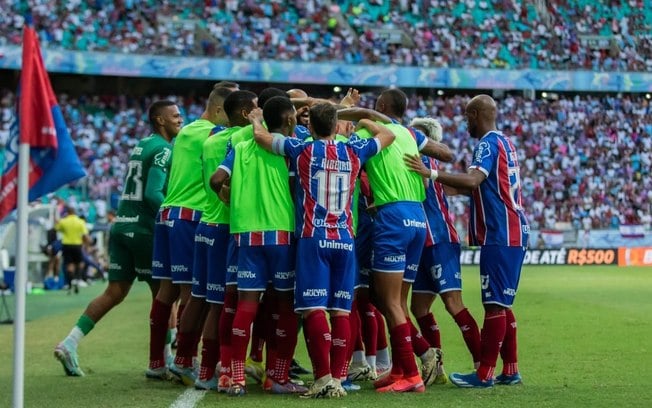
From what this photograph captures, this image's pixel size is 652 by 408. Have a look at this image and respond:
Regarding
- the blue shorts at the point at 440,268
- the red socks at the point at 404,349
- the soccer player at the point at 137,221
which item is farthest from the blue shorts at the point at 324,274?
the soccer player at the point at 137,221

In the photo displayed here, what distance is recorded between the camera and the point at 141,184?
33.4 feet

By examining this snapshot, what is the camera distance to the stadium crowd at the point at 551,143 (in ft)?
137

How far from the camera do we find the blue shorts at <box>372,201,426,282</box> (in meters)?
8.80

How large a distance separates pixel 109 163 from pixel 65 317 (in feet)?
73.3

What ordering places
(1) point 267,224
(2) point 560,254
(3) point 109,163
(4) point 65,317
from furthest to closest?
(3) point 109,163 < (2) point 560,254 < (4) point 65,317 < (1) point 267,224

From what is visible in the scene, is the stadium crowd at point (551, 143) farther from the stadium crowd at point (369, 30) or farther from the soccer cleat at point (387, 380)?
the soccer cleat at point (387, 380)

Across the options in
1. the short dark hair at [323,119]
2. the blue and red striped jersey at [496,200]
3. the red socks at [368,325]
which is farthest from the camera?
the red socks at [368,325]

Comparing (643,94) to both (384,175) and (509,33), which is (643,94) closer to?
(509,33)

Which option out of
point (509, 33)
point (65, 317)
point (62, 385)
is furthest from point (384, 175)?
point (509, 33)

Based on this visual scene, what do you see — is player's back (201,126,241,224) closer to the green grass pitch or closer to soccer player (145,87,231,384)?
soccer player (145,87,231,384)

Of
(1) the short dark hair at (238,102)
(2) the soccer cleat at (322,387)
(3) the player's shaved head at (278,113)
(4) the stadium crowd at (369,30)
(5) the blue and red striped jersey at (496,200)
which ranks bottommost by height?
(2) the soccer cleat at (322,387)

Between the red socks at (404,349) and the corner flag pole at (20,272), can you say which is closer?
the corner flag pole at (20,272)

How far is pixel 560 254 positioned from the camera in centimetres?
3722

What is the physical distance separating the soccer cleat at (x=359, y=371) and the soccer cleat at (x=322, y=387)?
145 cm
